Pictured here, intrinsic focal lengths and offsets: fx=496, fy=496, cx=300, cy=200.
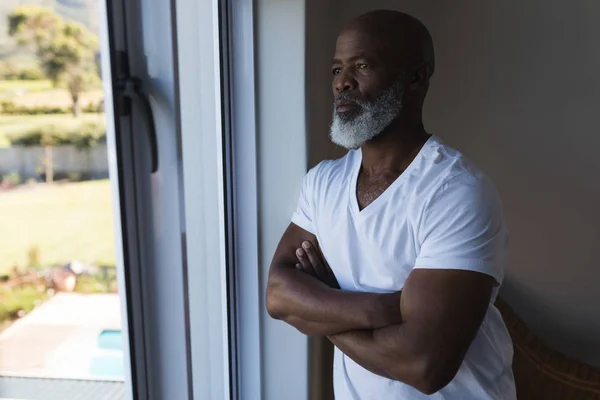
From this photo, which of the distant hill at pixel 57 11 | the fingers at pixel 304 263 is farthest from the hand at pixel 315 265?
the distant hill at pixel 57 11

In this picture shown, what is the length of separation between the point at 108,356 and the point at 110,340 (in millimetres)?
33

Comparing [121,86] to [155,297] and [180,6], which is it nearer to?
[180,6]

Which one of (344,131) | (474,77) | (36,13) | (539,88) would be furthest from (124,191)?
(539,88)

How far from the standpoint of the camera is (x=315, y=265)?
1155 millimetres

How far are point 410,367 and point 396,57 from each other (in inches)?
24.6

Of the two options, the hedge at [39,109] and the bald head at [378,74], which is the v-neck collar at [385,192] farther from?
the hedge at [39,109]

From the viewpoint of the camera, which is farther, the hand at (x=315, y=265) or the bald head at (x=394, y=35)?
the hand at (x=315, y=265)

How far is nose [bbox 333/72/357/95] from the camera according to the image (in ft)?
3.51

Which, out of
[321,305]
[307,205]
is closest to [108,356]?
[321,305]

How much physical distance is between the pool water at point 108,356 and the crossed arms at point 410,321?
36cm

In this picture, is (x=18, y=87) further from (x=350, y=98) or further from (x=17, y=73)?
(x=350, y=98)

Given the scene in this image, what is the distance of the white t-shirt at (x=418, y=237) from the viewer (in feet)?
3.00

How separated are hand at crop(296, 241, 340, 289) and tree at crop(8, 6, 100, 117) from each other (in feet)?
1.90

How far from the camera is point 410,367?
35.9 inches
